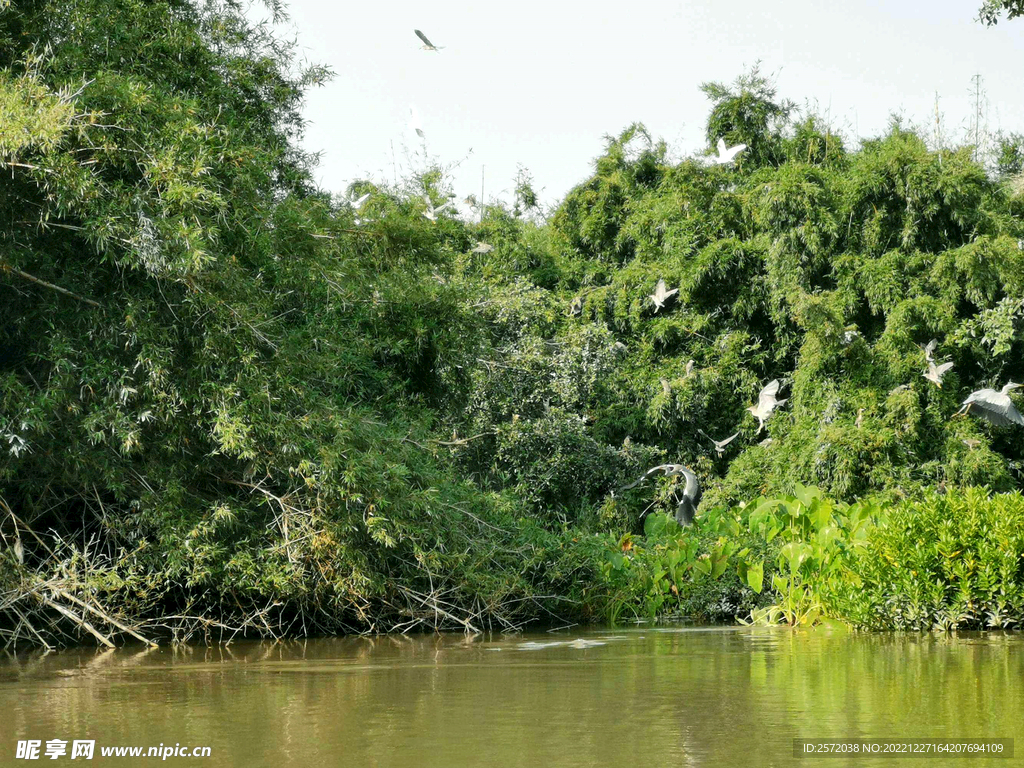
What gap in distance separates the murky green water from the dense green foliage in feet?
2.79

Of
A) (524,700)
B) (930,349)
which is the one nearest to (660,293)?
(930,349)

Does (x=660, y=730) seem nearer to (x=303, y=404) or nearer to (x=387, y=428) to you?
(x=303, y=404)

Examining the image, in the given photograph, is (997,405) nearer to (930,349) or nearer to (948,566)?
(930,349)

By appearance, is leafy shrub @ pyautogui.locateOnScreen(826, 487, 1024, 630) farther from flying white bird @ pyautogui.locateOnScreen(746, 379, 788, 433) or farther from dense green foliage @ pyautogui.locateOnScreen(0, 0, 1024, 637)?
flying white bird @ pyautogui.locateOnScreen(746, 379, 788, 433)

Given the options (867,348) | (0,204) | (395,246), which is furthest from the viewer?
(867,348)

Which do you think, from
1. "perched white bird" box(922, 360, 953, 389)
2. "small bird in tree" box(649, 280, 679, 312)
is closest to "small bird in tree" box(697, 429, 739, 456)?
"small bird in tree" box(649, 280, 679, 312)

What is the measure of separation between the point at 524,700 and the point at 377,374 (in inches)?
229

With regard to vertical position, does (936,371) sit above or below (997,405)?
above

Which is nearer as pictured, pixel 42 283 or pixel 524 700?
pixel 524 700

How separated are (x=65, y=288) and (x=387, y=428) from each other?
262 centimetres

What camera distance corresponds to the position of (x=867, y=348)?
14.6 m

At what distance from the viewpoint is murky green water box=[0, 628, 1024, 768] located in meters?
3.46

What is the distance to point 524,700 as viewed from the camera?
451 cm

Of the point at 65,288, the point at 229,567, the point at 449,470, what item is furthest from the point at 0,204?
the point at 449,470
